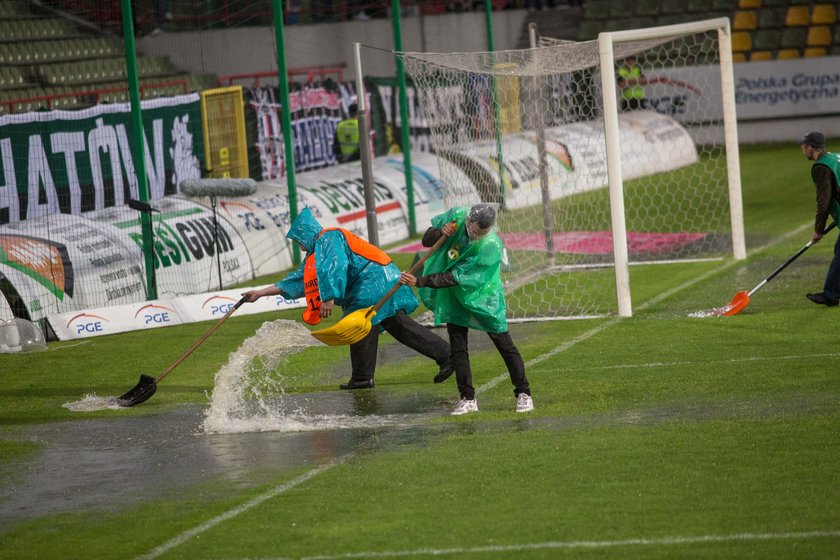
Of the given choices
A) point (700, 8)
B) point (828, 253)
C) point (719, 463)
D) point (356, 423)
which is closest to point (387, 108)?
point (828, 253)

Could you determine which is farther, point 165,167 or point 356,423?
point 165,167

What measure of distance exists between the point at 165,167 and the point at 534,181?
20.0 feet

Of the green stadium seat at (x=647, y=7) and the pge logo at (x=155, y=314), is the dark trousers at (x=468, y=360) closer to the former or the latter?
the pge logo at (x=155, y=314)

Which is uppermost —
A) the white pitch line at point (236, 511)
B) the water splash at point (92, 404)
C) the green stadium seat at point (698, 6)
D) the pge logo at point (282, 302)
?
the green stadium seat at point (698, 6)

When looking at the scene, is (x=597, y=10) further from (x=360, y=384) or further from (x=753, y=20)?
(x=360, y=384)

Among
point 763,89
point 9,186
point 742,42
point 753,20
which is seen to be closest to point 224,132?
point 9,186

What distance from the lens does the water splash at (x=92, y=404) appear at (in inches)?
398

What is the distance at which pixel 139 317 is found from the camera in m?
14.0

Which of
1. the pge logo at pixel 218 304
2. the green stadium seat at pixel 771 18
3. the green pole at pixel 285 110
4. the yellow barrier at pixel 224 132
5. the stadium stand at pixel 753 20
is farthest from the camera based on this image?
the green stadium seat at pixel 771 18

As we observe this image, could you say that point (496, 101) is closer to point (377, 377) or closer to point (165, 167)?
point (165, 167)

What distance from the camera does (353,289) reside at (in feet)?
32.9

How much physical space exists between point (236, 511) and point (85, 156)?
1147cm

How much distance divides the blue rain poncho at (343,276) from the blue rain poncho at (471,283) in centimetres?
96

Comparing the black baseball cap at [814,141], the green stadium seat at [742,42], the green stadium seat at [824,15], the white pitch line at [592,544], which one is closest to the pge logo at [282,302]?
the black baseball cap at [814,141]
